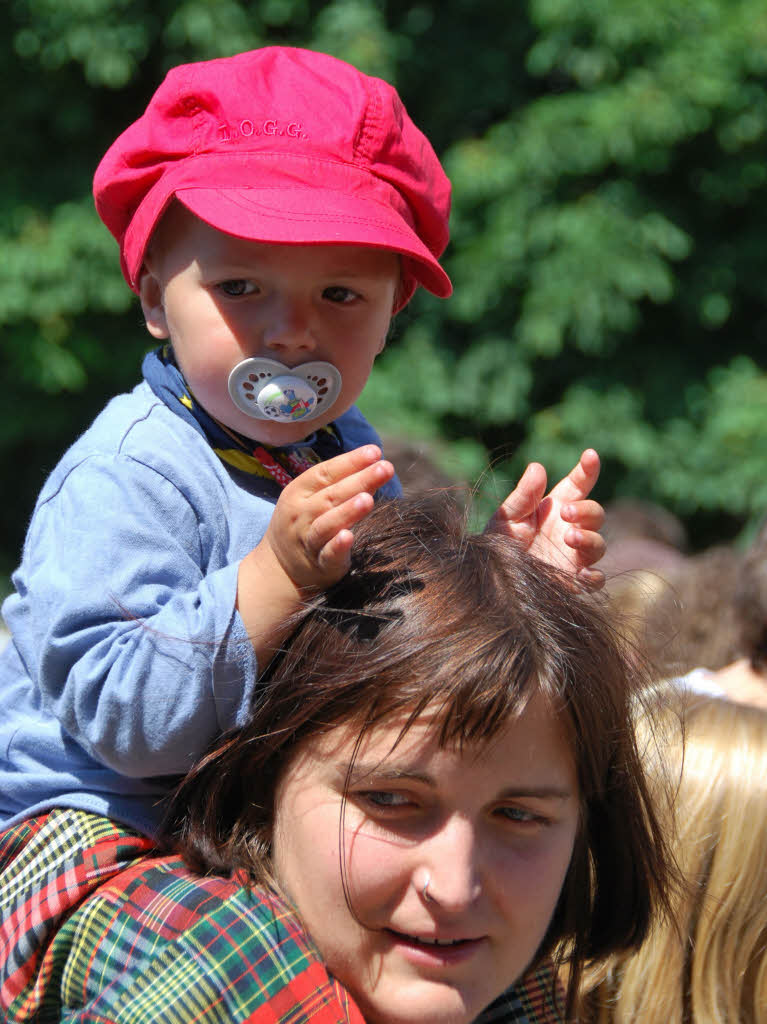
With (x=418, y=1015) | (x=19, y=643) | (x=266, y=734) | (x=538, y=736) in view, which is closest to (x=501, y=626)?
(x=538, y=736)

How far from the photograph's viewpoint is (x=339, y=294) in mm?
1681

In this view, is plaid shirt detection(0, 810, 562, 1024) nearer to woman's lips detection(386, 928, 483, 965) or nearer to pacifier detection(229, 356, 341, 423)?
woman's lips detection(386, 928, 483, 965)

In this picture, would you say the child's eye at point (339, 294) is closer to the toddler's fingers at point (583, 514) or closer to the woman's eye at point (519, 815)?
the toddler's fingers at point (583, 514)

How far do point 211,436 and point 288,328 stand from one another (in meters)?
0.22

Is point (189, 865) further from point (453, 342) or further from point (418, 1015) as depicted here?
point (453, 342)

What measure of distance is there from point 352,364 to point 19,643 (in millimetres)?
608

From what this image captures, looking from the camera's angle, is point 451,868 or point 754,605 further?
point 754,605

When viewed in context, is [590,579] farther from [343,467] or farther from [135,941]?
[135,941]

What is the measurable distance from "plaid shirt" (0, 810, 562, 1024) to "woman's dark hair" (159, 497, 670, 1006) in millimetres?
73

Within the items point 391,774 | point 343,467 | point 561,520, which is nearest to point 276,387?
point 343,467

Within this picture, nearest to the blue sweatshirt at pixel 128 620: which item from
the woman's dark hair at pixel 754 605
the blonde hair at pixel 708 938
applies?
the blonde hair at pixel 708 938

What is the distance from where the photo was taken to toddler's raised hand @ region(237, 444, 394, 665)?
1299mm

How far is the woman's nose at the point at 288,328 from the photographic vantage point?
1.59m

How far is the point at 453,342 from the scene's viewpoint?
306 inches
